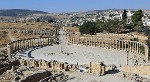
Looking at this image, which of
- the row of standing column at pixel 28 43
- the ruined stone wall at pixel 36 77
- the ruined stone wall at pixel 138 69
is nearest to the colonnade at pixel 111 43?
the row of standing column at pixel 28 43

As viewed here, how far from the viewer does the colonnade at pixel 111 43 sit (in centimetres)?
6119

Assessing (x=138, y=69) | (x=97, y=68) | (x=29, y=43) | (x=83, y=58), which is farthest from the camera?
(x=29, y=43)

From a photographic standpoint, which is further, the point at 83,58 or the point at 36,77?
the point at 83,58

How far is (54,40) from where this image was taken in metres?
79.2

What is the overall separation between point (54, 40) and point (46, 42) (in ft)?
9.52

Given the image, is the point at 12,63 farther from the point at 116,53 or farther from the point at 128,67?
the point at 116,53

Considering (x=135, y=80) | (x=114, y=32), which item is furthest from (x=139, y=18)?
(x=135, y=80)

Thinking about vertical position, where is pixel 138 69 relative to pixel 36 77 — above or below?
above

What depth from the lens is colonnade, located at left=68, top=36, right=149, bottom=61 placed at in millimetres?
61194

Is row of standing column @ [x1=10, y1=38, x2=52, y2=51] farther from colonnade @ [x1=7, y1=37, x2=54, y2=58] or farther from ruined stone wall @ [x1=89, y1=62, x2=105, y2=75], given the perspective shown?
ruined stone wall @ [x1=89, y1=62, x2=105, y2=75]

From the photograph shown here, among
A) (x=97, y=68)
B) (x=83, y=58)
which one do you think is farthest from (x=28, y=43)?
(x=97, y=68)

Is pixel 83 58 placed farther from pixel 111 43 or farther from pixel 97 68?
pixel 97 68

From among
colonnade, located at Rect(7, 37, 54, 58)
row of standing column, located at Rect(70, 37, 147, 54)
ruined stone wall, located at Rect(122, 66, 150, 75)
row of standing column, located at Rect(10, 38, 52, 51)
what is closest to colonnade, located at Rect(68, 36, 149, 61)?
row of standing column, located at Rect(70, 37, 147, 54)

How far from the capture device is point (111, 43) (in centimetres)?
6925
